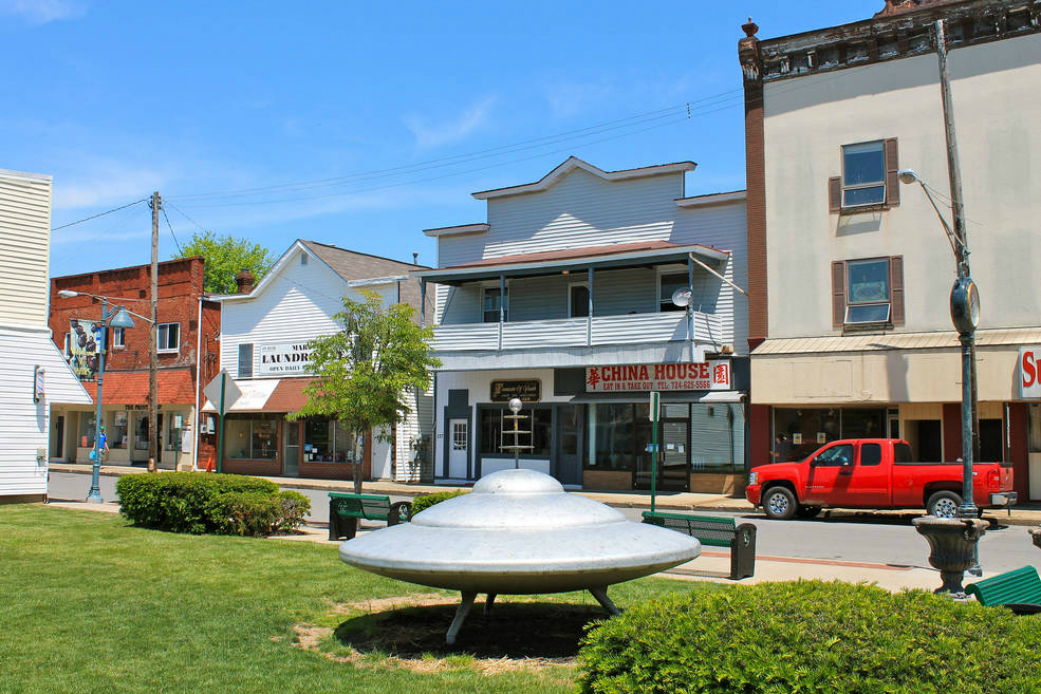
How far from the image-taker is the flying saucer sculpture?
705cm

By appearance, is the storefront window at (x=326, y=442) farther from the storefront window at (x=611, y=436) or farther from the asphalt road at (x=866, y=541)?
the asphalt road at (x=866, y=541)

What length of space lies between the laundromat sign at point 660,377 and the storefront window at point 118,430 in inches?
949

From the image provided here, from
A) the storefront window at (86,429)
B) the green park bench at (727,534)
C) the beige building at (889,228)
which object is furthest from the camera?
the storefront window at (86,429)

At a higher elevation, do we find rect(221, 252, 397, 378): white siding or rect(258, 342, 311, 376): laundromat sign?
rect(221, 252, 397, 378): white siding

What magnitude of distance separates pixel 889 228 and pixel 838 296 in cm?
213

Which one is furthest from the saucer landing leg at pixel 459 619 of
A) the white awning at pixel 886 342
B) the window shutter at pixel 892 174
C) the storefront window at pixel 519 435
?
the storefront window at pixel 519 435

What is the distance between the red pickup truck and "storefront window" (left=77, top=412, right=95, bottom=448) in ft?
112

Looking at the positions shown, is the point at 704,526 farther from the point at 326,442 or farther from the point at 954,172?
the point at 326,442

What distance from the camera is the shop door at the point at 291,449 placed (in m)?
36.7

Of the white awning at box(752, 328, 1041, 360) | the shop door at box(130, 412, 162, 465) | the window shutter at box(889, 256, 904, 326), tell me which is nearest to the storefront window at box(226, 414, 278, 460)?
the shop door at box(130, 412, 162, 465)

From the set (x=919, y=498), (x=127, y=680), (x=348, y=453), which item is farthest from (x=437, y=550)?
(x=348, y=453)

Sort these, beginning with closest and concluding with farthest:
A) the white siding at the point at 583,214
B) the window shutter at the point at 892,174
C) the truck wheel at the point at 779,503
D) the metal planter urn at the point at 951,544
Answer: the metal planter urn at the point at 951,544 → the truck wheel at the point at 779,503 → the window shutter at the point at 892,174 → the white siding at the point at 583,214

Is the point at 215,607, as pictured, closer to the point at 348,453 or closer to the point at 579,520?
the point at 579,520

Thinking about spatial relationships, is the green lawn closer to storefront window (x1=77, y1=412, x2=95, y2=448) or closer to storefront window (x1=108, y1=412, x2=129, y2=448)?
storefront window (x1=108, y1=412, x2=129, y2=448)
